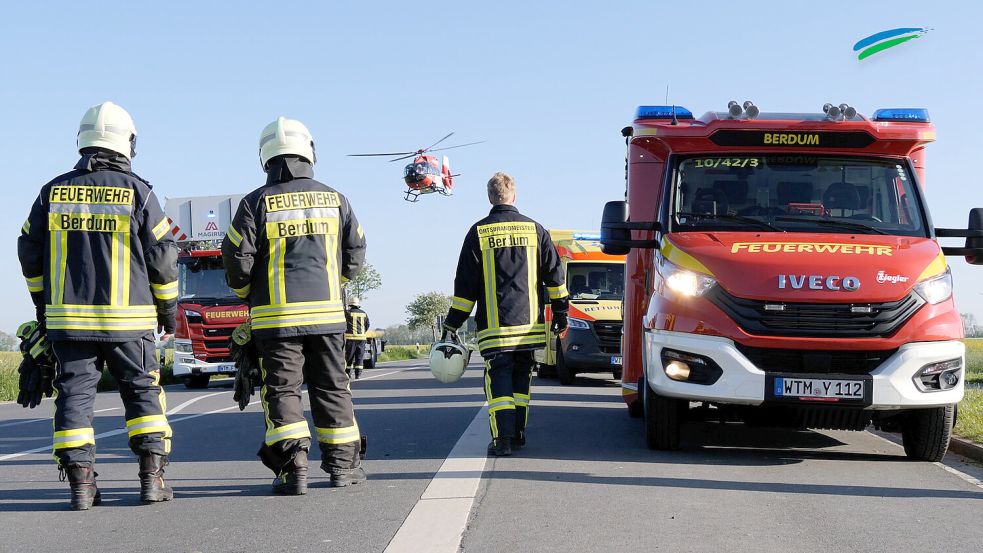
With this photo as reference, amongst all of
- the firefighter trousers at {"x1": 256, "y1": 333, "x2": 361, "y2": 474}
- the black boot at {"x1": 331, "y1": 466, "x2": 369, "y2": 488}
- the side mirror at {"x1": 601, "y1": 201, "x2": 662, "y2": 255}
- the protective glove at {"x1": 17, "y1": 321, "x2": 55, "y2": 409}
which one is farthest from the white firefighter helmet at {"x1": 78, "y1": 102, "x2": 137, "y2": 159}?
the side mirror at {"x1": 601, "y1": 201, "x2": 662, "y2": 255}

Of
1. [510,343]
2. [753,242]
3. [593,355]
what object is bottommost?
[593,355]

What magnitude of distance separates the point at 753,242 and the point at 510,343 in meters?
1.81

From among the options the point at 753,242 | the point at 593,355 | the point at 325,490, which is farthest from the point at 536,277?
the point at 593,355

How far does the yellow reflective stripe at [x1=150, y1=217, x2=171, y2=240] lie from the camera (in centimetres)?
614

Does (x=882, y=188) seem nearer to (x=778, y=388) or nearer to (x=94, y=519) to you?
(x=778, y=388)

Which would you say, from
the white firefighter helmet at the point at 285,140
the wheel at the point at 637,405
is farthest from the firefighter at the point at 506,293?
the white firefighter helmet at the point at 285,140

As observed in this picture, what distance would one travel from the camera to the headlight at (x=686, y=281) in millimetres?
7340

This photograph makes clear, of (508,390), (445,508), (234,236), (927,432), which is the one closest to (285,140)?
(234,236)

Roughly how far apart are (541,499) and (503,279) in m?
2.26

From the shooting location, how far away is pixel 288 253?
6.34 meters

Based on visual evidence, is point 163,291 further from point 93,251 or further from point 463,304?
point 463,304

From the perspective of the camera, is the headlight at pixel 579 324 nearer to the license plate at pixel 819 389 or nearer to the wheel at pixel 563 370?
the wheel at pixel 563 370

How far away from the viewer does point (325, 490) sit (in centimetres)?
635

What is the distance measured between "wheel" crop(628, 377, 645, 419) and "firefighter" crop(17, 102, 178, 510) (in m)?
3.82
